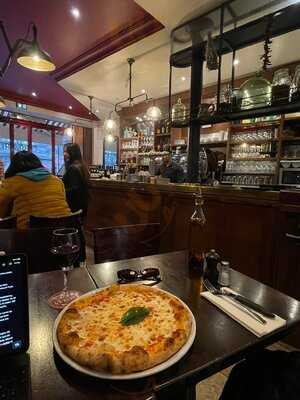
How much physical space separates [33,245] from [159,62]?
3.75 metres

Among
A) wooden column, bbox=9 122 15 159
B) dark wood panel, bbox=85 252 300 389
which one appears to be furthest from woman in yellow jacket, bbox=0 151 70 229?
wooden column, bbox=9 122 15 159

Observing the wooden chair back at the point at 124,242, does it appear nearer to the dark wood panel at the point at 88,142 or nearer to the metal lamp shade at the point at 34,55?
the metal lamp shade at the point at 34,55

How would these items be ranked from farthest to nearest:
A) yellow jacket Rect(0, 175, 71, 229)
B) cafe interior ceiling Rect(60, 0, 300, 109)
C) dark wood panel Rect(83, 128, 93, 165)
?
dark wood panel Rect(83, 128, 93, 165) → cafe interior ceiling Rect(60, 0, 300, 109) → yellow jacket Rect(0, 175, 71, 229)

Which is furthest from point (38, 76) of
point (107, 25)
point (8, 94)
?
point (107, 25)

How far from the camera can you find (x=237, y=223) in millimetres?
2211

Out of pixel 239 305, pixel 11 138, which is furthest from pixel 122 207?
pixel 11 138

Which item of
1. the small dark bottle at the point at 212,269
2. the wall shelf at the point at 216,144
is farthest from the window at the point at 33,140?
the small dark bottle at the point at 212,269

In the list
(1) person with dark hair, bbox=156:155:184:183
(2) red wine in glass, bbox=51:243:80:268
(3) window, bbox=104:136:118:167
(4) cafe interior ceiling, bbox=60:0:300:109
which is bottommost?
(2) red wine in glass, bbox=51:243:80:268

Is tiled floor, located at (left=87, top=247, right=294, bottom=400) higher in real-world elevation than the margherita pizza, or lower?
lower

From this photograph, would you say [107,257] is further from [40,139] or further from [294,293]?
[40,139]

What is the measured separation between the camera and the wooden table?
50 centimetres

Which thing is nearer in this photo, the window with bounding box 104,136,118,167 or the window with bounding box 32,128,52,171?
the window with bounding box 32,128,52,171

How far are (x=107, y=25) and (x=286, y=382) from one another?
3.96 metres

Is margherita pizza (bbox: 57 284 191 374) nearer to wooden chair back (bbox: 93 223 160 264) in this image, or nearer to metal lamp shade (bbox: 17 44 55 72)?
Result: wooden chair back (bbox: 93 223 160 264)
